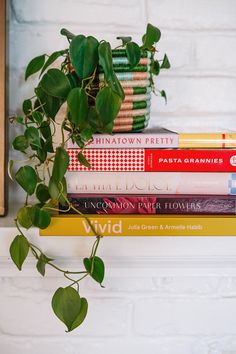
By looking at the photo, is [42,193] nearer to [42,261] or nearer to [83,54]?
[42,261]

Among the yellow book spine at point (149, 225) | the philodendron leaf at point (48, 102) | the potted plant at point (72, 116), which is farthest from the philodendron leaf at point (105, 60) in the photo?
the yellow book spine at point (149, 225)

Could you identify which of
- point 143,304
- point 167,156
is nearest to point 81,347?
point 143,304

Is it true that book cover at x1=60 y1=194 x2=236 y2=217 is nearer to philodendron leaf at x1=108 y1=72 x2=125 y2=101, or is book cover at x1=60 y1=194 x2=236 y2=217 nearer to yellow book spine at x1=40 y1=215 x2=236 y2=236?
yellow book spine at x1=40 y1=215 x2=236 y2=236

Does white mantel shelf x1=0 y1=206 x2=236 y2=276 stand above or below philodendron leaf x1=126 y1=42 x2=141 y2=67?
below

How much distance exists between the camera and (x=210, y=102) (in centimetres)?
85

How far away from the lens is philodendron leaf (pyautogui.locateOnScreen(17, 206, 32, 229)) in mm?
612

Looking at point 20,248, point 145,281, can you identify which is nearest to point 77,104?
point 20,248

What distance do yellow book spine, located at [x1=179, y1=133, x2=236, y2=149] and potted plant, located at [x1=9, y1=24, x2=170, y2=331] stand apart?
86mm

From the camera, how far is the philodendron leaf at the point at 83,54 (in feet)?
1.85

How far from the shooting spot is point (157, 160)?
640mm

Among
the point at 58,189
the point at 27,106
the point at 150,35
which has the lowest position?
the point at 58,189

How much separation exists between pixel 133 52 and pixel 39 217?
0.91 feet

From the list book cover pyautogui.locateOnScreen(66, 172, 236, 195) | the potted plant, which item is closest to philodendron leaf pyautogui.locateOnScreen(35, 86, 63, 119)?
the potted plant

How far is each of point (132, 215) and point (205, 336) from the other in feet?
1.15
